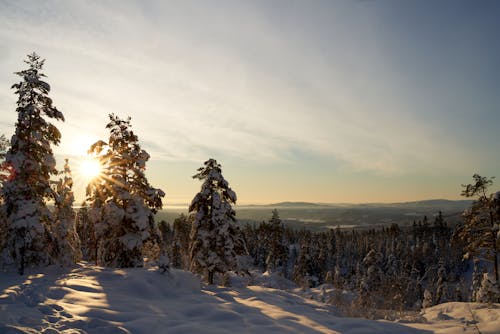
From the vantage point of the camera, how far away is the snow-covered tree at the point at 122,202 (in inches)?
688

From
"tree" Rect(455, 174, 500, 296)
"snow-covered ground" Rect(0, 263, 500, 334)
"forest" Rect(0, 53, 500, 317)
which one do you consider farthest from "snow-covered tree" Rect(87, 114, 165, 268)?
"tree" Rect(455, 174, 500, 296)

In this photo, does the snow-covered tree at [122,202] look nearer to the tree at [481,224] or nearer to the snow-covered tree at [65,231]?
the snow-covered tree at [65,231]

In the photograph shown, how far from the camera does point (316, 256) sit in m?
93.9

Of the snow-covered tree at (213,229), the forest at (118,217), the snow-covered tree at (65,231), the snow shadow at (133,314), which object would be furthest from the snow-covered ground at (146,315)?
the snow-covered tree at (213,229)

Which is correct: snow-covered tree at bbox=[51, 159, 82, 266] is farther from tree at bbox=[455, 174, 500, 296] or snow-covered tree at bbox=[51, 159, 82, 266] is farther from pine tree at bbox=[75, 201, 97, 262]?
tree at bbox=[455, 174, 500, 296]

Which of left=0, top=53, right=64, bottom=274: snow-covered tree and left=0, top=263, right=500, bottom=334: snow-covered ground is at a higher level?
left=0, top=53, right=64, bottom=274: snow-covered tree

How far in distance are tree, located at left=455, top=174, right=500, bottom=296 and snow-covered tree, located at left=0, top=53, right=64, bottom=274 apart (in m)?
23.8

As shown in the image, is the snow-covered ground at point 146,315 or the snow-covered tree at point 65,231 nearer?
the snow-covered ground at point 146,315

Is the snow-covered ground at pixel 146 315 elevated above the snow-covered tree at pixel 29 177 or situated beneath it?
situated beneath

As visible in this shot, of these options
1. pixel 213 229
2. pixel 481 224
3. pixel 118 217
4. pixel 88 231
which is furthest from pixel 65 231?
pixel 481 224

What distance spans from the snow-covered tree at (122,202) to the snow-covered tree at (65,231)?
1411 millimetres

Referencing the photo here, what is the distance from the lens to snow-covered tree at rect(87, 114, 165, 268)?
17.5 metres

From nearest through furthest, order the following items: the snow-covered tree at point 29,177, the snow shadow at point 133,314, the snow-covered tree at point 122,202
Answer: the snow shadow at point 133,314, the snow-covered tree at point 29,177, the snow-covered tree at point 122,202

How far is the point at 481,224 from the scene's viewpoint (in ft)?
71.5
